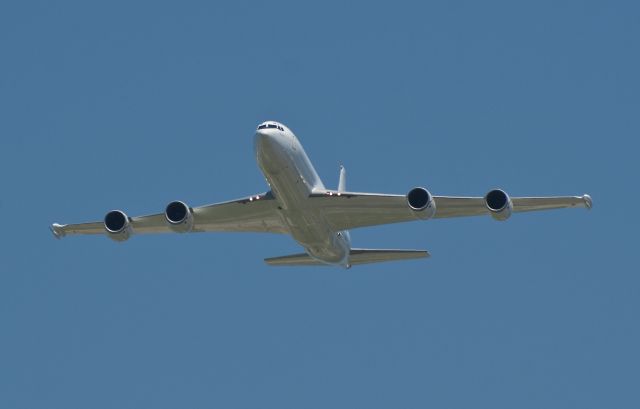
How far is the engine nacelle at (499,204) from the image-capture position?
6175cm

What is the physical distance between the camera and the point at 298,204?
204 ft

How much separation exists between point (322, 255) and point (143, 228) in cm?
827

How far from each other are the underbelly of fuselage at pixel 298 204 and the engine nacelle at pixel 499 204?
7.05 meters

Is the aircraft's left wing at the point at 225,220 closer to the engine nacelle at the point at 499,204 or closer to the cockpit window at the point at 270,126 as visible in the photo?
the cockpit window at the point at 270,126

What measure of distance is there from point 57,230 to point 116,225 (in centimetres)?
473

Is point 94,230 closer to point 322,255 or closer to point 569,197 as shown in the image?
point 322,255

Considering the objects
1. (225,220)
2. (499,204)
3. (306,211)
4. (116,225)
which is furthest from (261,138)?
(499,204)

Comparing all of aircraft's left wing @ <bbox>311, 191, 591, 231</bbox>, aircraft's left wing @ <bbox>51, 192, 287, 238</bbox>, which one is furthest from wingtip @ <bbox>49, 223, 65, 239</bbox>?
aircraft's left wing @ <bbox>311, 191, 591, 231</bbox>

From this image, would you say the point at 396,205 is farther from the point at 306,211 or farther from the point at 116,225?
the point at 116,225

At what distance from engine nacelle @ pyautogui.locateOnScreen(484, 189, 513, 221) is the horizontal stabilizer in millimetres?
5177

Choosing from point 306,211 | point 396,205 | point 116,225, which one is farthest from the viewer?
point 116,225

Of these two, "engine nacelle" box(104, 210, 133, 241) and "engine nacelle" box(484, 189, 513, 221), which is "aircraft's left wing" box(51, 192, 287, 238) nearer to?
"engine nacelle" box(104, 210, 133, 241)

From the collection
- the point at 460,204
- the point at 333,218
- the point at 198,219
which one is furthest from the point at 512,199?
the point at 198,219

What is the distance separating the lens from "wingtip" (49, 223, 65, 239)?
6850 cm
